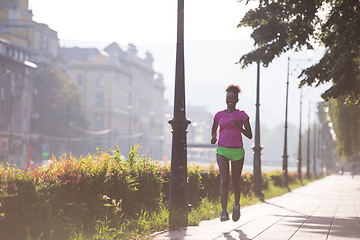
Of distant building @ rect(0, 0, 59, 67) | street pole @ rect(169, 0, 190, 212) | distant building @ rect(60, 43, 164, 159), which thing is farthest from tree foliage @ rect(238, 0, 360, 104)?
distant building @ rect(60, 43, 164, 159)

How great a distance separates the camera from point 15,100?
297ft

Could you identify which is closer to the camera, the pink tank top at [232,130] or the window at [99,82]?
the pink tank top at [232,130]

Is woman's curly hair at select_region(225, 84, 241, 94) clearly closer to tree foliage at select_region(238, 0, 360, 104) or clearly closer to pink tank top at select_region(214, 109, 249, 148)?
pink tank top at select_region(214, 109, 249, 148)

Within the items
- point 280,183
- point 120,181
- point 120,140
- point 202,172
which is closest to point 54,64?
point 120,140

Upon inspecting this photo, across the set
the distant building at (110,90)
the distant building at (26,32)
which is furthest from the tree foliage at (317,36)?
the distant building at (110,90)

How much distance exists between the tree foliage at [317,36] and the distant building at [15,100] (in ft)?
201

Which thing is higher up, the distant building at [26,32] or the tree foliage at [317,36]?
the distant building at [26,32]

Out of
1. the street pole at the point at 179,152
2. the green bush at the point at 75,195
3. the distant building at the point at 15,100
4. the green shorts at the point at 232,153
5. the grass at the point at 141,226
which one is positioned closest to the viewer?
the green bush at the point at 75,195

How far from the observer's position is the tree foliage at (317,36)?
15039 millimetres

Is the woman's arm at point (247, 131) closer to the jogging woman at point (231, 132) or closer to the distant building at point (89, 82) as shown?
the jogging woman at point (231, 132)

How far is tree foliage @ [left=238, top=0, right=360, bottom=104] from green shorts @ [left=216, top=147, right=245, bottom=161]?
4670mm

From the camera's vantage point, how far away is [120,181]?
11.4m

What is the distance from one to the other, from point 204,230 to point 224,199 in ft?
2.43

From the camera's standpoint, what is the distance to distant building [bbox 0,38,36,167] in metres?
82.0
